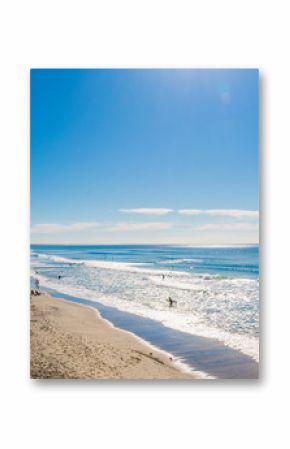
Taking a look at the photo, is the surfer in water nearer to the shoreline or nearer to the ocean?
the ocean

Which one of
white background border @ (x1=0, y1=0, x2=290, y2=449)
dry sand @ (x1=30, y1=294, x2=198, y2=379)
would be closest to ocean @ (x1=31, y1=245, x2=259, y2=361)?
white background border @ (x1=0, y1=0, x2=290, y2=449)

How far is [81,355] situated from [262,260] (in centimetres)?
139

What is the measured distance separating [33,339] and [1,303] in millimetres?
330

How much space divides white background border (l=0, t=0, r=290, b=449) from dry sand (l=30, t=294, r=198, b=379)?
0.08m

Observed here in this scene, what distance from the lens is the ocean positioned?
264cm

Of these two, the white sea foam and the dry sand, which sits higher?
the white sea foam

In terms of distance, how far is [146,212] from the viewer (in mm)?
2721

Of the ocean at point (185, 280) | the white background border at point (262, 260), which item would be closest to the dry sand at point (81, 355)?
the white background border at point (262, 260)

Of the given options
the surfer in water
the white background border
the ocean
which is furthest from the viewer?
the surfer in water

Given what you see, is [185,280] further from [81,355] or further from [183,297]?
[81,355]

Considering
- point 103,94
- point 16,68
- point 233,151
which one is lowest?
point 233,151

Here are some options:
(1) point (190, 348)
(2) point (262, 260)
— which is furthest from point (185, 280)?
(2) point (262, 260)
